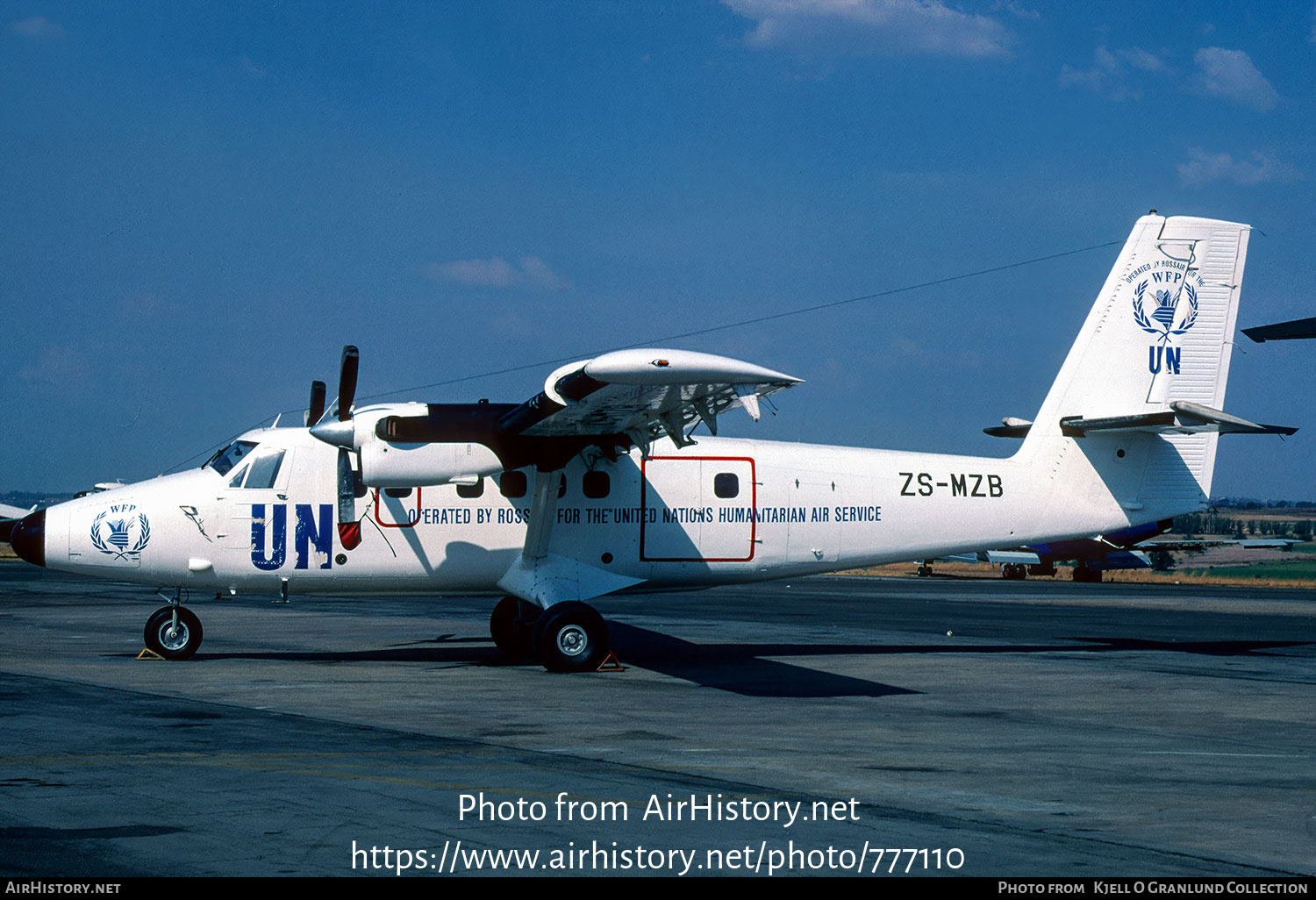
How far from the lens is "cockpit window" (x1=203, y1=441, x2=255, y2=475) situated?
18969 millimetres

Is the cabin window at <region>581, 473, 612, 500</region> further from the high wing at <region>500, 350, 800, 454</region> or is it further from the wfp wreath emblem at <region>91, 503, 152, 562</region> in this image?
the wfp wreath emblem at <region>91, 503, 152, 562</region>

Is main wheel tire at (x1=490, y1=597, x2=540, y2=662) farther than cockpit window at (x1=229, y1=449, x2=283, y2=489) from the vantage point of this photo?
Yes

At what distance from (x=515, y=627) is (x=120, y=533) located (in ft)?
19.7

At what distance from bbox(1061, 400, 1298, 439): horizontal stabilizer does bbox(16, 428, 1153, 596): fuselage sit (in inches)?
48.9

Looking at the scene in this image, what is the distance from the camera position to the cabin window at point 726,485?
65.0 ft

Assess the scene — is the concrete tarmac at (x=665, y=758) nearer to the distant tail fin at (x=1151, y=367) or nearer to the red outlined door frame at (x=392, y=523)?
the red outlined door frame at (x=392, y=523)

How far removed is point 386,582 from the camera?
19.0 meters

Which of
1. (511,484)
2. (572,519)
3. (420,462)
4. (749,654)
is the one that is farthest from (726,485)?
(420,462)

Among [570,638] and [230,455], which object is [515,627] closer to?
[570,638]

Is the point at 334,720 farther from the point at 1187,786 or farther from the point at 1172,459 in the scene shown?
the point at 1172,459

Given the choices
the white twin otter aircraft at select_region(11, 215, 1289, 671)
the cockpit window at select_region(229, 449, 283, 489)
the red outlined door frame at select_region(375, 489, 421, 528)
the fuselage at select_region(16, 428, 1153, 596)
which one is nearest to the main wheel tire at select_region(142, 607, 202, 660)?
the white twin otter aircraft at select_region(11, 215, 1289, 671)

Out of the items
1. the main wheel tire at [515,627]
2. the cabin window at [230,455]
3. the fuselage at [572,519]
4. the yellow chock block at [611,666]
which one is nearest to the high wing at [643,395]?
the fuselage at [572,519]

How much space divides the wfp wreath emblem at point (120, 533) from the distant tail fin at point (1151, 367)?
13.6 meters

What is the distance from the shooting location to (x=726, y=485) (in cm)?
1984
